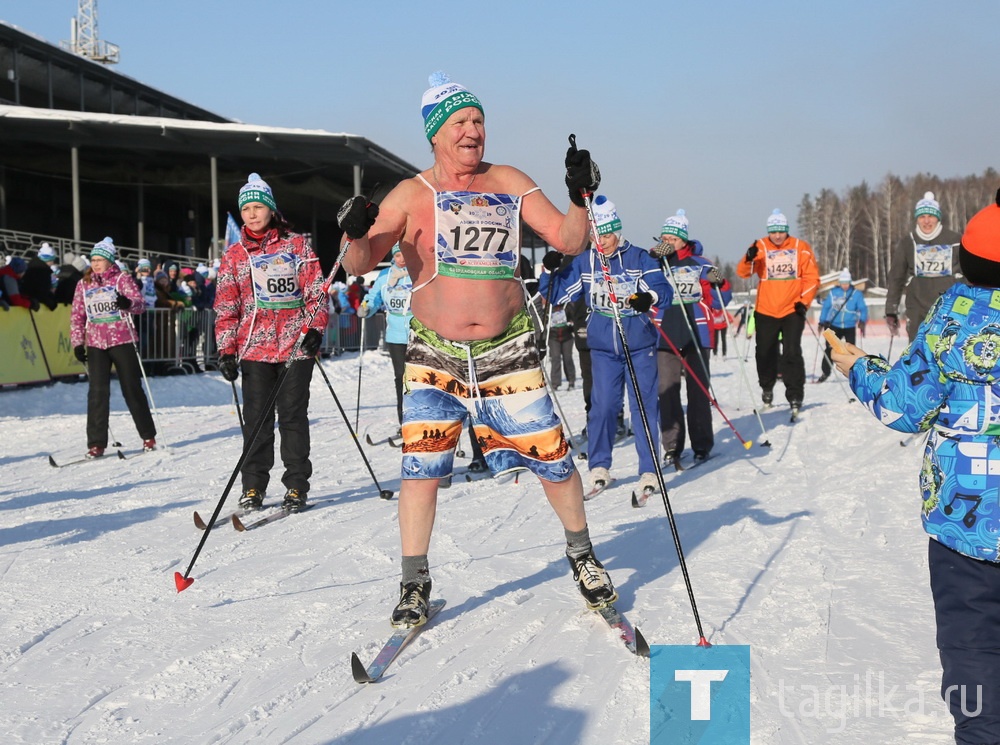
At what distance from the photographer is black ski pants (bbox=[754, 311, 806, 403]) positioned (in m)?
11.6

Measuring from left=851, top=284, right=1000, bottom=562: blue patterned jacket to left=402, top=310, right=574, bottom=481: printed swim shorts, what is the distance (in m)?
1.53

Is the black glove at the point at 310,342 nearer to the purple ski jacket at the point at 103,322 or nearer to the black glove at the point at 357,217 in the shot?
the black glove at the point at 357,217

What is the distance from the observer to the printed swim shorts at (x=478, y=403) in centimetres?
398

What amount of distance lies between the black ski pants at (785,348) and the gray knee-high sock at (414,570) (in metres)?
8.43

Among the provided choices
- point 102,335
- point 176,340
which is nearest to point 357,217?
point 102,335

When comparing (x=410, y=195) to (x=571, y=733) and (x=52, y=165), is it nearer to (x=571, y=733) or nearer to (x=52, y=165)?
(x=571, y=733)

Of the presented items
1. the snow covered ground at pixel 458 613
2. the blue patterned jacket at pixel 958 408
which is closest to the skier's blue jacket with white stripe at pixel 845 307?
the snow covered ground at pixel 458 613

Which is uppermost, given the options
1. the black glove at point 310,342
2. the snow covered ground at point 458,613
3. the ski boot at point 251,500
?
the black glove at point 310,342

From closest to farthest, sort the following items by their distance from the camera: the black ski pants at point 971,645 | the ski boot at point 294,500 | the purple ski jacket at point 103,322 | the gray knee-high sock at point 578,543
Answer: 1. the black ski pants at point 971,645
2. the gray knee-high sock at point 578,543
3. the ski boot at point 294,500
4. the purple ski jacket at point 103,322

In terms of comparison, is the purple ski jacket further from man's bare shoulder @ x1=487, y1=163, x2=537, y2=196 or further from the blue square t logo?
the blue square t logo

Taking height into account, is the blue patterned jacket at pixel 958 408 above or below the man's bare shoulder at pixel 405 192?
below

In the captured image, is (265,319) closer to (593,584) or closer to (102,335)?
(593,584)

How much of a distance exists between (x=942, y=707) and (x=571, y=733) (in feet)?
4.04

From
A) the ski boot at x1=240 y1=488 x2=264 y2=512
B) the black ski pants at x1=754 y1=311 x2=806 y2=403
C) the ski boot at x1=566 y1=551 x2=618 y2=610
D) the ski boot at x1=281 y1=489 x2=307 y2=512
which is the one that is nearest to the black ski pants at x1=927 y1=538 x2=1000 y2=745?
the ski boot at x1=566 y1=551 x2=618 y2=610
